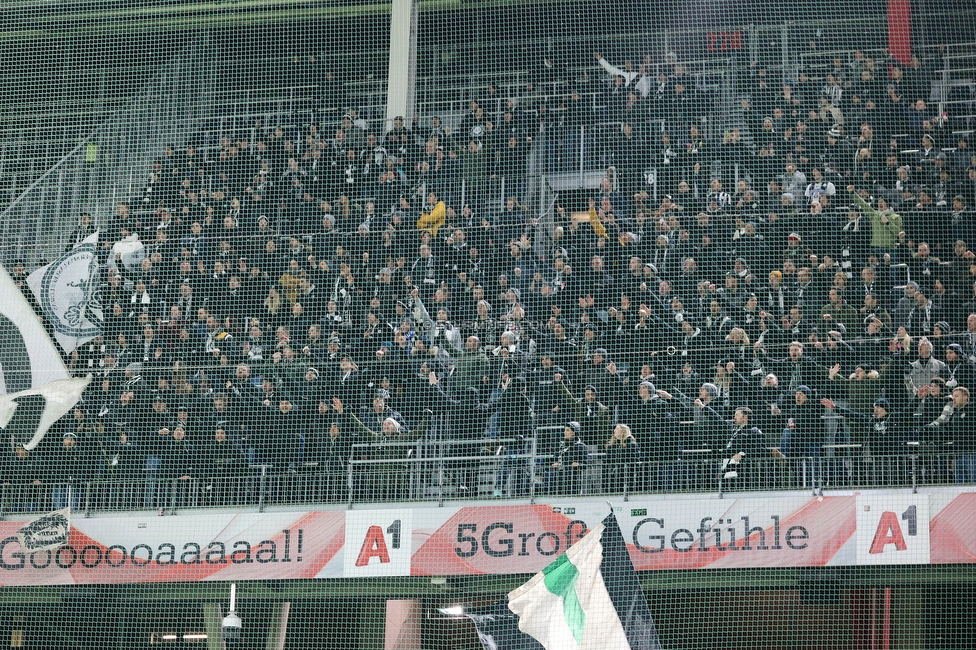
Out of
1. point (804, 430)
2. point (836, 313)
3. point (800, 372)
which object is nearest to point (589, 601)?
point (804, 430)

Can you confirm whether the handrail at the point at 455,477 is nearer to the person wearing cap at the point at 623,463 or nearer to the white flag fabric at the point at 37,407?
the person wearing cap at the point at 623,463

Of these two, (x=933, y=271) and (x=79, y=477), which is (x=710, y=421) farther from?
(x=79, y=477)

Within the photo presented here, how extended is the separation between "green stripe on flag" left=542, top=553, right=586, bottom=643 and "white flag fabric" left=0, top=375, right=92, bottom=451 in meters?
5.41

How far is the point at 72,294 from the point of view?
530 inches

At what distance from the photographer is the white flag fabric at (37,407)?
12398 millimetres

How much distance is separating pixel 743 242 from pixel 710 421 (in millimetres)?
1845

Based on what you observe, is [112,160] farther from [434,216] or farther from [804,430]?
[804,430]

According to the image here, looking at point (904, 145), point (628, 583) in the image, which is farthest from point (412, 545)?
point (904, 145)

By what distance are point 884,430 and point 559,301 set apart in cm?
306

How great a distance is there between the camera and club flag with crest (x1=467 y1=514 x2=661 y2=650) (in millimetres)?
9195

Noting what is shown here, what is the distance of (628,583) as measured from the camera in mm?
9305

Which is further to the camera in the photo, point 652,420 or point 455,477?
point 455,477

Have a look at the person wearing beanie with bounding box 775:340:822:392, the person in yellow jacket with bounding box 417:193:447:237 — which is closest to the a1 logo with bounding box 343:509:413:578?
the person in yellow jacket with bounding box 417:193:447:237

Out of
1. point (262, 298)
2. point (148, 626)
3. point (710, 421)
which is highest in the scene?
point (262, 298)
